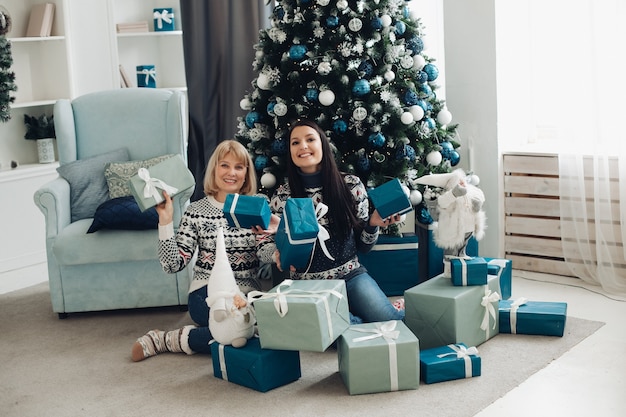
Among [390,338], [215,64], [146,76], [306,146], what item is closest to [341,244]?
[306,146]

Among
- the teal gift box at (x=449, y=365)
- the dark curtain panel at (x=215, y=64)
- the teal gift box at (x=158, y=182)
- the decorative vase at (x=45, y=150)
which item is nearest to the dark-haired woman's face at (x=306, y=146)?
the teal gift box at (x=158, y=182)

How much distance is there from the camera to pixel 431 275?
3.78 m

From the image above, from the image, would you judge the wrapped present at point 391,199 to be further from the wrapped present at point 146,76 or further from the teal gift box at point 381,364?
the wrapped present at point 146,76

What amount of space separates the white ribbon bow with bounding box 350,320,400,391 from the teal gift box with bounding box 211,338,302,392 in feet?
0.87

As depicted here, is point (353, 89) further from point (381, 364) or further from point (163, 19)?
point (163, 19)

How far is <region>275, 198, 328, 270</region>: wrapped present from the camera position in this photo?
2.89 meters

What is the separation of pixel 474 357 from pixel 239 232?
105 centimetres

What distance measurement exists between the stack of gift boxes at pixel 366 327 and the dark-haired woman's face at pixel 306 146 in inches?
13.2

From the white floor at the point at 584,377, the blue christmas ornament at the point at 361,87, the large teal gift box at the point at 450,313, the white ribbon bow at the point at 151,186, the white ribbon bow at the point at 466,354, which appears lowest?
the white floor at the point at 584,377

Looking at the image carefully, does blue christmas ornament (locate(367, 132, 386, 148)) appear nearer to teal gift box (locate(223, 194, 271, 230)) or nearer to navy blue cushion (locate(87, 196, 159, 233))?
teal gift box (locate(223, 194, 271, 230))

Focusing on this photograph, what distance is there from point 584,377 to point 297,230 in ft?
3.63

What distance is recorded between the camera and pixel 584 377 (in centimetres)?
279

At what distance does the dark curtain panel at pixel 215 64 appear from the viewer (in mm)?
4828

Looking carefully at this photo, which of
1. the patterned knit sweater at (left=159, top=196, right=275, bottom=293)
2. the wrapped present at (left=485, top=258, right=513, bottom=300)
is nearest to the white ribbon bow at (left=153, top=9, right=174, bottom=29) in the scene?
the patterned knit sweater at (left=159, top=196, right=275, bottom=293)
